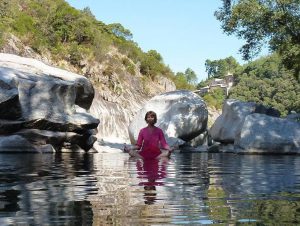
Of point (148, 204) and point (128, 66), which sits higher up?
point (128, 66)

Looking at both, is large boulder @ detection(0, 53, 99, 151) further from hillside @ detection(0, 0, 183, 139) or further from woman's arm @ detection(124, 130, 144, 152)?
woman's arm @ detection(124, 130, 144, 152)

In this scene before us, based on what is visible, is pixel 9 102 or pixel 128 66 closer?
pixel 9 102

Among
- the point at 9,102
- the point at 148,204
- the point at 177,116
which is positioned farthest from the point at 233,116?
the point at 148,204

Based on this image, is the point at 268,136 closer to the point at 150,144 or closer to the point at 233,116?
the point at 233,116

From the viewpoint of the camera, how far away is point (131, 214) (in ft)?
12.1

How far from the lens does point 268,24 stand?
23.5 metres

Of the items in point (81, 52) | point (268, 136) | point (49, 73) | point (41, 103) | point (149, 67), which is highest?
point (149, 67)

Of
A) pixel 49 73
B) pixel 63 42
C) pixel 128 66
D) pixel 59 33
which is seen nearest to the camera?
pixel 49 73

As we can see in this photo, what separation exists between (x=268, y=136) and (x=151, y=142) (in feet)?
36.7

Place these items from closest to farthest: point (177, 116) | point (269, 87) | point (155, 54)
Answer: point (177, 116) < point (155, 54) < point (269, 87)

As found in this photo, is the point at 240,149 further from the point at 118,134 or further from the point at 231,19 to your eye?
the point at 118,134

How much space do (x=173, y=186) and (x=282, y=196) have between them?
148 centimetres

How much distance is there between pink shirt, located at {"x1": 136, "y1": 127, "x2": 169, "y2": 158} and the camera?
1129 cm

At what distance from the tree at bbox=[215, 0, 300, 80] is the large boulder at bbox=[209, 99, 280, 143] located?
243cm
